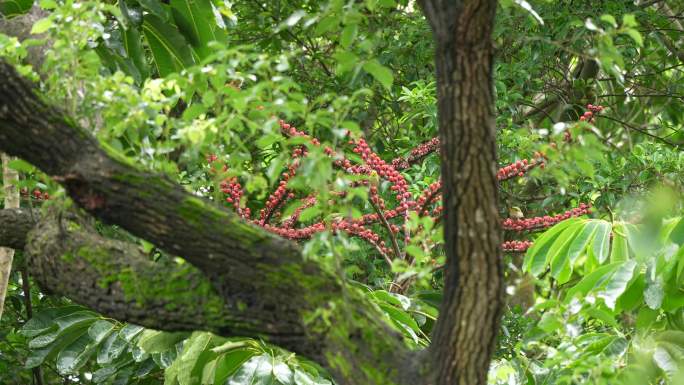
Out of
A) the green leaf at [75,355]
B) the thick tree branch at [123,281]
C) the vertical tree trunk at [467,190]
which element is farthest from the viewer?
the green leaf at [75,355]

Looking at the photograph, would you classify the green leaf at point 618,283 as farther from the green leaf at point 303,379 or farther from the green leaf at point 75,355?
the green leaf at point 75,355

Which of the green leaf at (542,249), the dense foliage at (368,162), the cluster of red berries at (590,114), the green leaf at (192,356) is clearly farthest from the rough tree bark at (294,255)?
the cluster of red berries at (590,114)

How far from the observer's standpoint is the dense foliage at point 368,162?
2.27 meters

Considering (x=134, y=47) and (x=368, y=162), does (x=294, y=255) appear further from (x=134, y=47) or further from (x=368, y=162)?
(x=134, y=47)

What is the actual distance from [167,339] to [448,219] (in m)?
1.92

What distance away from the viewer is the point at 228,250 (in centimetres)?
207

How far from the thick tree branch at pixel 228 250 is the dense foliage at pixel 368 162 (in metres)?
0.10

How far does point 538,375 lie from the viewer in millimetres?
3707

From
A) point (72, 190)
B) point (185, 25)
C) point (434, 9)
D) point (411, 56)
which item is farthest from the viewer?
point (411, 56)

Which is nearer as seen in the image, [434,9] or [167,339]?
[434,9]

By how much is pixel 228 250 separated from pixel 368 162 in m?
1.80

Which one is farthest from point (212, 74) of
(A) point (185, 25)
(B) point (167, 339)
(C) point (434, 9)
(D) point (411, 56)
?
(D) point (411, 56)

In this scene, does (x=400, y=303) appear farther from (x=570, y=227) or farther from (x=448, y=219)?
(x=448, y=219)

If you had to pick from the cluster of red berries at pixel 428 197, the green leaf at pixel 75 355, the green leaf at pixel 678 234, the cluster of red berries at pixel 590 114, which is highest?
the cluster of red berries at pixel 590 114
